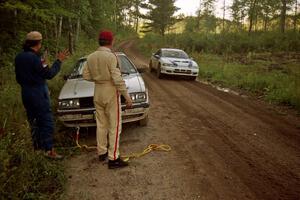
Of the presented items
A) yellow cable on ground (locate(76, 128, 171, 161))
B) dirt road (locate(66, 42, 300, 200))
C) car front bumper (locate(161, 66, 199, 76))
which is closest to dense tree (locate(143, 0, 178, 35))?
car front bumper (locate(161, 66, 199, 76))

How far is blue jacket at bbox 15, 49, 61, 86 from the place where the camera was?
467 cm

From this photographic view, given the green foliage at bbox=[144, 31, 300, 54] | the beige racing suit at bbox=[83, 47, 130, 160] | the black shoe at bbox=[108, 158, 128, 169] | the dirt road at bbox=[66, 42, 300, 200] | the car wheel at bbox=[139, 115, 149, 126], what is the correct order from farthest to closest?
1. the green foliage at bbox=[144, 31, 300, 54]
2. the car wheel at bbox=[139, 115, 149, 126]
3. the black shoe at bbox=[108, 158, 128, 169]
4. the beige racing suit at bbox=[83, 47, 130, 160]
5. the dirt road at bbox=[66, 42, 300, 200]

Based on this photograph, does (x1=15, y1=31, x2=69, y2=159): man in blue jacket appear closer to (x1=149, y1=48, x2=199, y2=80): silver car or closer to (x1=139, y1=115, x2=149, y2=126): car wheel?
(x1=139, y1=115, x2=149, y2=126): car wheel

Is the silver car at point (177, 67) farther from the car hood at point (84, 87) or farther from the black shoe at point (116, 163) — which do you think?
the black shoe at point (116, 163)

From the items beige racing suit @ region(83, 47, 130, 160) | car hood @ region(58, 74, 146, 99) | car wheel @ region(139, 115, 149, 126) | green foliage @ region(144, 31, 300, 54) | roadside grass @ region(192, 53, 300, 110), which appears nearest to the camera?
beige racing suit @ region(83, 47, 130, 160)

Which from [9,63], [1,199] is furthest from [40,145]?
[9,63]

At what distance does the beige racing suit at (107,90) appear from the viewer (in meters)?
4.80

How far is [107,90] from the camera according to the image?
16.1 ft

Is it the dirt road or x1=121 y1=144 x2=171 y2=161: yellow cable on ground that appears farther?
x1=121 y1=144 x2=171 y2=161: yellow cable on ground

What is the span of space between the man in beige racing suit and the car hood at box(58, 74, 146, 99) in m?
1.15

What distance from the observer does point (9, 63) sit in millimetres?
11930

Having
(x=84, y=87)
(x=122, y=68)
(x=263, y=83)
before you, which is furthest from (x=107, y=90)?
(x=263, y=83)

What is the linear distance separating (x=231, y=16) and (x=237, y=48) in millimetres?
32590

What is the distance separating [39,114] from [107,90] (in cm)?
116
